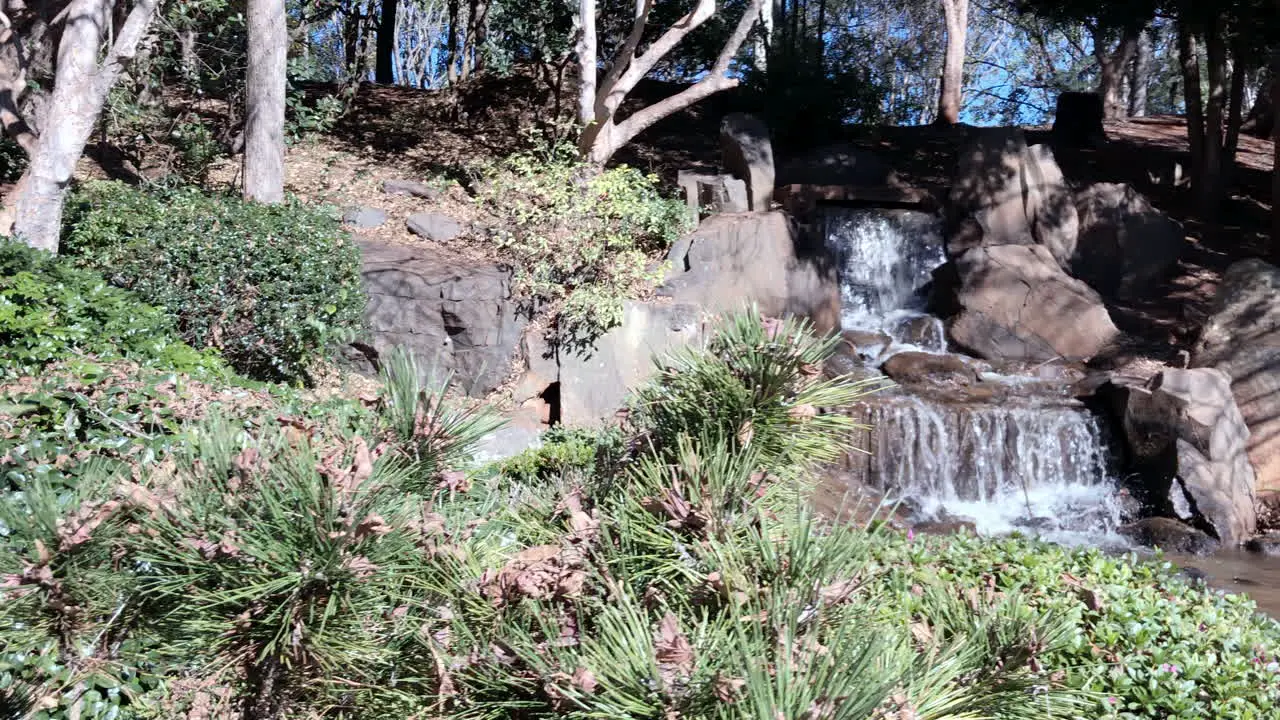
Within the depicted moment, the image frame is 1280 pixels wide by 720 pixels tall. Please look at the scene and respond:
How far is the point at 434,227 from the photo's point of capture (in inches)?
456

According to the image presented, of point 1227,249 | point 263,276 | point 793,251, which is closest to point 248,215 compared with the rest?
point 263,276

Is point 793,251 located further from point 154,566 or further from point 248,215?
point 154,566

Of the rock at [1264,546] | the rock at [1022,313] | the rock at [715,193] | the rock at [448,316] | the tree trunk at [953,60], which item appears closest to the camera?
the rock at [1264,546]

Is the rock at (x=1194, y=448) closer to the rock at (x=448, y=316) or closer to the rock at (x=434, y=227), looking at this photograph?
the rock at (x=448, y=316)

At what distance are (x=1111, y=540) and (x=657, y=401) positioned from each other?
8.63m

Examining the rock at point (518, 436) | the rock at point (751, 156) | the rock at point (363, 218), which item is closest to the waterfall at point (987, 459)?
the rock at point (518, 436)

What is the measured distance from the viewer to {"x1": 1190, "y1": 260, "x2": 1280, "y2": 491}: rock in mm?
10281

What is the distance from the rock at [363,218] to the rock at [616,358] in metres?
3.19

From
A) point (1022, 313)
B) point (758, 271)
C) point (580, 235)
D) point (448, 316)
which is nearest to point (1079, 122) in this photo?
point (1022, 313)

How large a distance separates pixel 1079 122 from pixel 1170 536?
12.1 m

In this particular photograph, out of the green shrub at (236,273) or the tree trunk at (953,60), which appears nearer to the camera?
the green shrub at (236,273)

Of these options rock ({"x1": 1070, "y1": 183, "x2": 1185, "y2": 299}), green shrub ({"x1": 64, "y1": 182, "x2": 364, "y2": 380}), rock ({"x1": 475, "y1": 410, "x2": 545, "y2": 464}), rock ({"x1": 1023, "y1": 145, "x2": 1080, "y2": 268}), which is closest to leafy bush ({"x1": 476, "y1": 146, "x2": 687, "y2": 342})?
rock ({"x1": 475, "y1": 410, "x2": 545, "y2": 464})

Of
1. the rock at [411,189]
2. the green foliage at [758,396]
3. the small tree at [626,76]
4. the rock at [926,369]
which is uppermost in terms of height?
the small tree at [626,76]

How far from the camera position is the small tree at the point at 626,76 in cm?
1171
